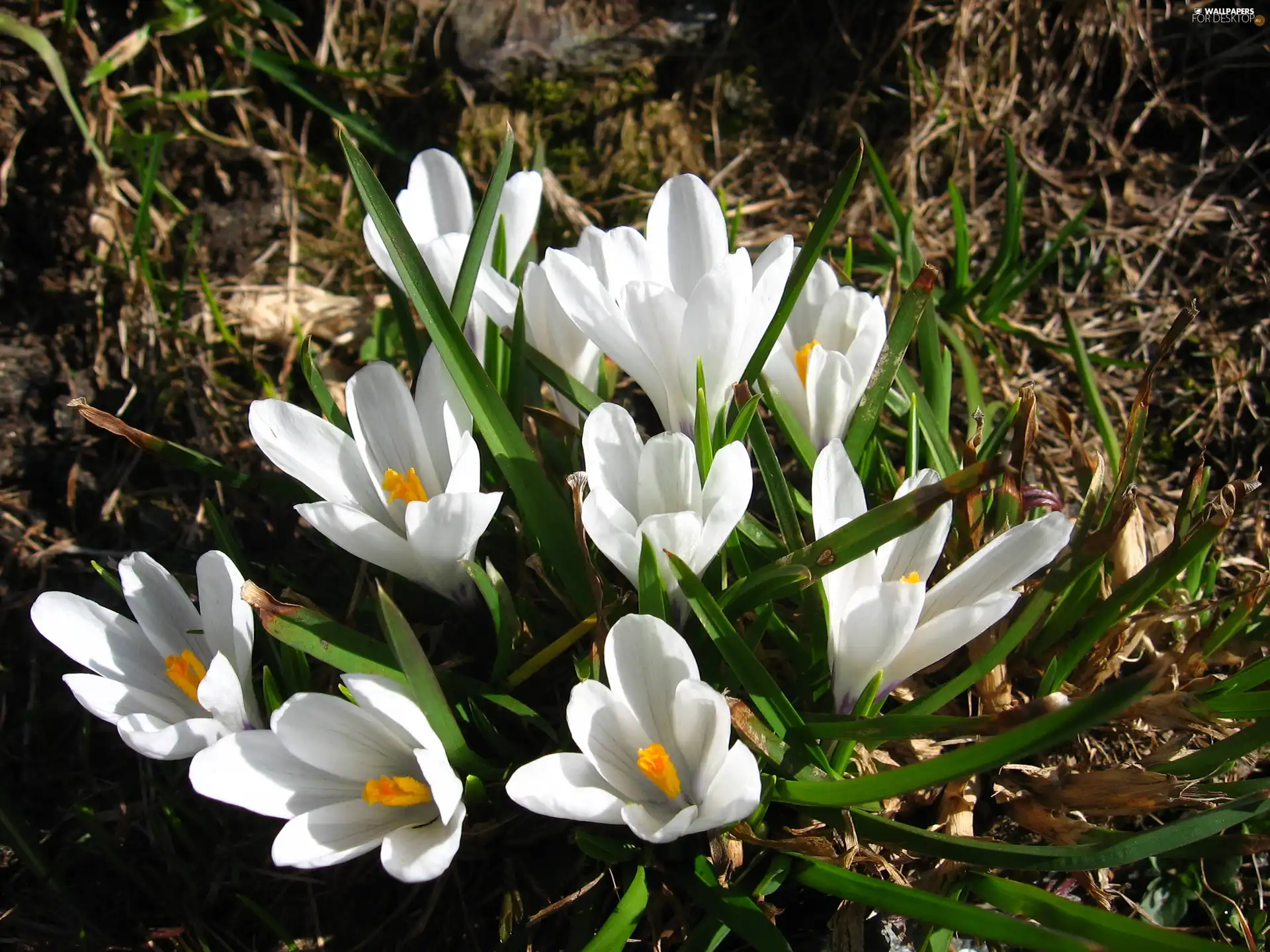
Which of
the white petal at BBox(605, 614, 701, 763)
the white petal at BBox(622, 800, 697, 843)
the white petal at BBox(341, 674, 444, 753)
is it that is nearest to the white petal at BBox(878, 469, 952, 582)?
the white petal at BBox(605, 614, 701, 763)

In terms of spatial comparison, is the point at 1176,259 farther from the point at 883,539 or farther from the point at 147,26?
the point at 147,26

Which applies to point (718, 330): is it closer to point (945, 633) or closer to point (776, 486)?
point (776, 486)

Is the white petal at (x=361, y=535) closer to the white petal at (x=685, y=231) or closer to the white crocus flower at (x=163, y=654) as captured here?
the white crocus flower at (x=163, y=654)

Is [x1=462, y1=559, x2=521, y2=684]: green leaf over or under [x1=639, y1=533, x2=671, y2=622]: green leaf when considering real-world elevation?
under

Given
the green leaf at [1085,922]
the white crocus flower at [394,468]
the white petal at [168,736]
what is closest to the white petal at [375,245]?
the white crocus flower at [394,468]

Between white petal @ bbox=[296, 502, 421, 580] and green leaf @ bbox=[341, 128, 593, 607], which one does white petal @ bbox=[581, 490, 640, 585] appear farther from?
white petal @ bbox=[296, 502, 421, 580]
